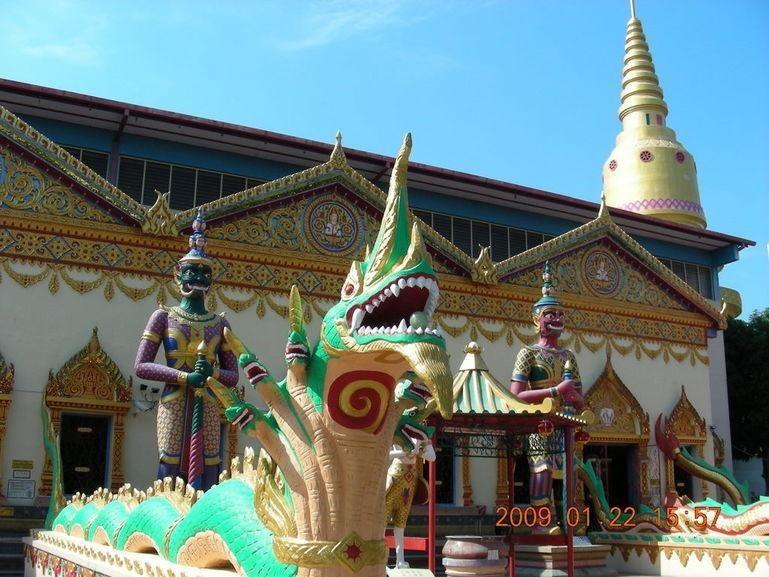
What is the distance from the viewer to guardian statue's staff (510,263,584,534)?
11288 mm

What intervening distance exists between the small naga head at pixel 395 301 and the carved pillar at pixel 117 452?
29.1ft

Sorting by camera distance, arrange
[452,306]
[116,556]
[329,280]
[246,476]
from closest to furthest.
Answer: [246,476] → [116,556] → [329,280] → [452,306]

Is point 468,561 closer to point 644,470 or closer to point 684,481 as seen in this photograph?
point 644,470

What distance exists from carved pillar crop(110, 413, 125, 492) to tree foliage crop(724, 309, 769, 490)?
17357 millimetres

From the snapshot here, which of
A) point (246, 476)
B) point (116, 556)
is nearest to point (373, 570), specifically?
point (246, 476)

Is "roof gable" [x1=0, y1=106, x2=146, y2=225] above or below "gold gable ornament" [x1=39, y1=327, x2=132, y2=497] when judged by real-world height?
above

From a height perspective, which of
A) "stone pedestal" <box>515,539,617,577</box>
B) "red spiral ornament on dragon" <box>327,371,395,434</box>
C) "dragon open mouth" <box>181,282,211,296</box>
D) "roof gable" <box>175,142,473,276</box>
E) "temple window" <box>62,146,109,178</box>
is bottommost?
"stone pedestal" <box>515,539,617,577</box>

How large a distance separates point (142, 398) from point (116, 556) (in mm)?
6655

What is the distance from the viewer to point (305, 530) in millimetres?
4316

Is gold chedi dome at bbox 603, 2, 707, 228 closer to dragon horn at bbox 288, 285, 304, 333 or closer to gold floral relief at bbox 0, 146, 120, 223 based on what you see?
gold floral relief at bbox 0, 146, 120, 223

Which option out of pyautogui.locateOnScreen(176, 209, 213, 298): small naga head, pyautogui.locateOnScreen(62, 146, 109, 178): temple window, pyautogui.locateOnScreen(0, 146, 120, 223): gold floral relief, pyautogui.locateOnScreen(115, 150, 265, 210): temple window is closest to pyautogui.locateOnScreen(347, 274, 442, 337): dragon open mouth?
pyautogui.locateOnScreen(176, 209, 213, 298): small naga head

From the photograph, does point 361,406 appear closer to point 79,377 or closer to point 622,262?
point 79,377

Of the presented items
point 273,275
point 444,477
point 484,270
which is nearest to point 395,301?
point 273,275

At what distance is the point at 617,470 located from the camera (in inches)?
697
